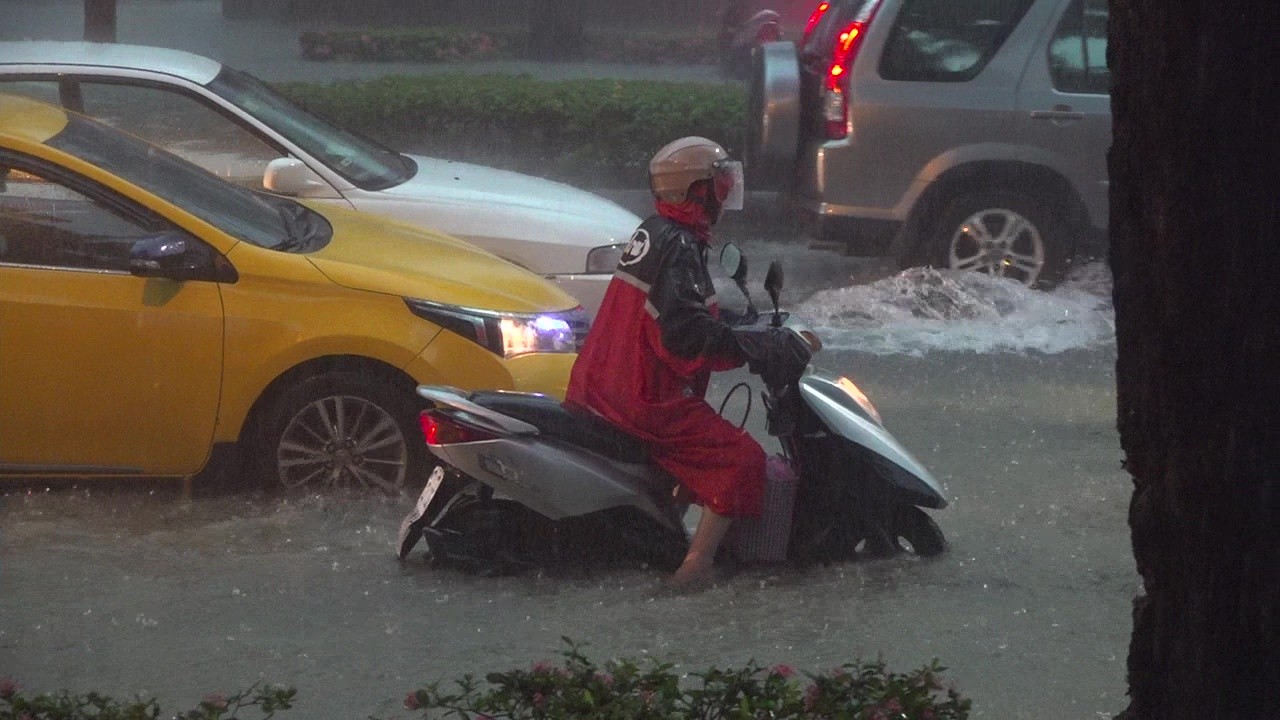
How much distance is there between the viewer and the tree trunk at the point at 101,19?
54.6 ft

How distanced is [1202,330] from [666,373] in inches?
114

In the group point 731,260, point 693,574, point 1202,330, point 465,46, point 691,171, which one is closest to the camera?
point 1202,330

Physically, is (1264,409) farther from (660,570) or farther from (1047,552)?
(1047,552)

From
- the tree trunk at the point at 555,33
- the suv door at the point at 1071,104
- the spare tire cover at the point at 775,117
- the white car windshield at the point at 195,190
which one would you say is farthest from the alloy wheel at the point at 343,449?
the tree trunk at the point at 555,33

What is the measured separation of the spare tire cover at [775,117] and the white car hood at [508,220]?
8.52ft

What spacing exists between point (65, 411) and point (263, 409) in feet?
2.30

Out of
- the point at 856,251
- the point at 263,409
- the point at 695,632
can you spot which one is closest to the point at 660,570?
the point at 695,632

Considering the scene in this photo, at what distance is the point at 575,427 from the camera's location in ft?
17.6

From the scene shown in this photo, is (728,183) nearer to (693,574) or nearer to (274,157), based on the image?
(693,574)

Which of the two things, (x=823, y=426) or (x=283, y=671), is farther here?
(x=823, y=426)

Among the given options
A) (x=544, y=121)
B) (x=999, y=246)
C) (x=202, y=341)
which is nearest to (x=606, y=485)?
(x=202, y=341)

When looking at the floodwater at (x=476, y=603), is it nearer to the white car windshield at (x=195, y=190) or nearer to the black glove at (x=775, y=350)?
the black glove at (x=775, y=350)

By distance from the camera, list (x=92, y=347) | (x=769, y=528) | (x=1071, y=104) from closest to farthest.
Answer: (x=769, y=528) < (x=92, y=347) < (x=1071, y=104)

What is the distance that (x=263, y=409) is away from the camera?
634 centimetres
